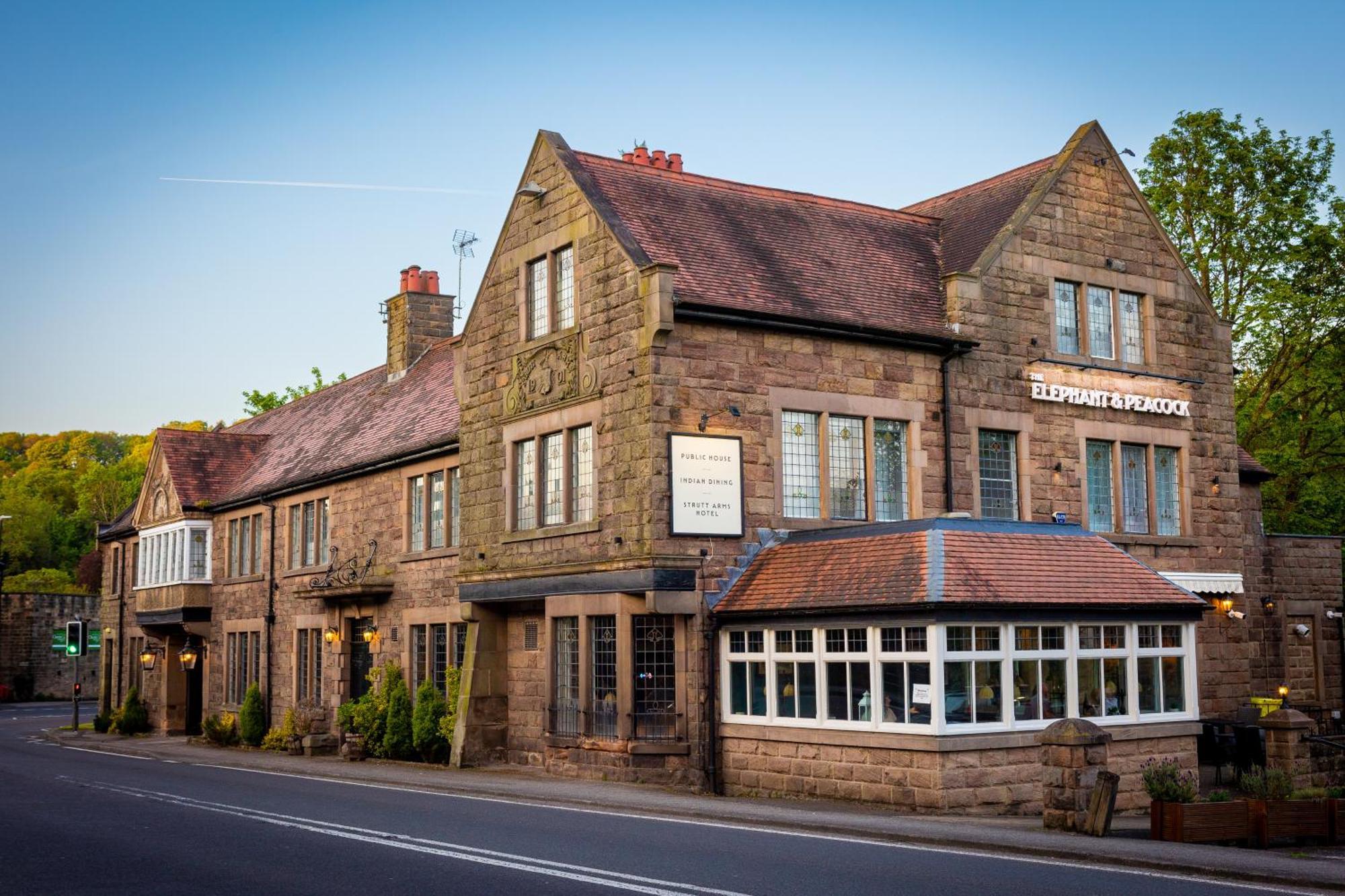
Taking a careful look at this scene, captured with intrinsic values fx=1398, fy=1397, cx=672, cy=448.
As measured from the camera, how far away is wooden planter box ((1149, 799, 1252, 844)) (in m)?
14.5

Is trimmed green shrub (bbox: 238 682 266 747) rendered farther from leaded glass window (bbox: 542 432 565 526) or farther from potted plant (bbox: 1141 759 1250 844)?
potted plant (bbox: 1141 759 1250 844)

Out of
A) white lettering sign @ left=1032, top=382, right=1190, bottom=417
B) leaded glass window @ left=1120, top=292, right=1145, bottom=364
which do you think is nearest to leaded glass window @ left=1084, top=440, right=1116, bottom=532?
white lettering sign @ left=1032, top=382, right=1190, bottom=417

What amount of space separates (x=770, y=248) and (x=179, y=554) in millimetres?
24914

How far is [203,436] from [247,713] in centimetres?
1099

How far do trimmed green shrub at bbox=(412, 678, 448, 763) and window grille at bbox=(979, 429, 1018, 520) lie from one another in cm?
1097

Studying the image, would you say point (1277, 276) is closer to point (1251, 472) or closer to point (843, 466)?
point (1251, 472)

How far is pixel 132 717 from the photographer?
4303 centimetres

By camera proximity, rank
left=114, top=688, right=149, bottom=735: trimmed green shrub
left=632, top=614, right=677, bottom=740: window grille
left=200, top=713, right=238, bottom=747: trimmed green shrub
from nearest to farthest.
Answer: left=632, top=614, right=677, bottom=740: window grille < left=200, top=713, right=238, bottom=747: trimmed green shrub < left=114, top=688, right=149, bottom=735: trimmed green shrub

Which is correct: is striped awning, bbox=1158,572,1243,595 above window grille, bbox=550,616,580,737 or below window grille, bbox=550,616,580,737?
above

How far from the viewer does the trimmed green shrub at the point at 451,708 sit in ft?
86.8

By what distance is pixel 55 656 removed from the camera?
3029 inches

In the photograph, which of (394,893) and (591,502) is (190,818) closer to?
(394,893)

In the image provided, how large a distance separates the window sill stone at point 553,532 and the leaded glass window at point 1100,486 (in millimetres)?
9435

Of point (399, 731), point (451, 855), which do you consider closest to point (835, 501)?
point (399, 731)
